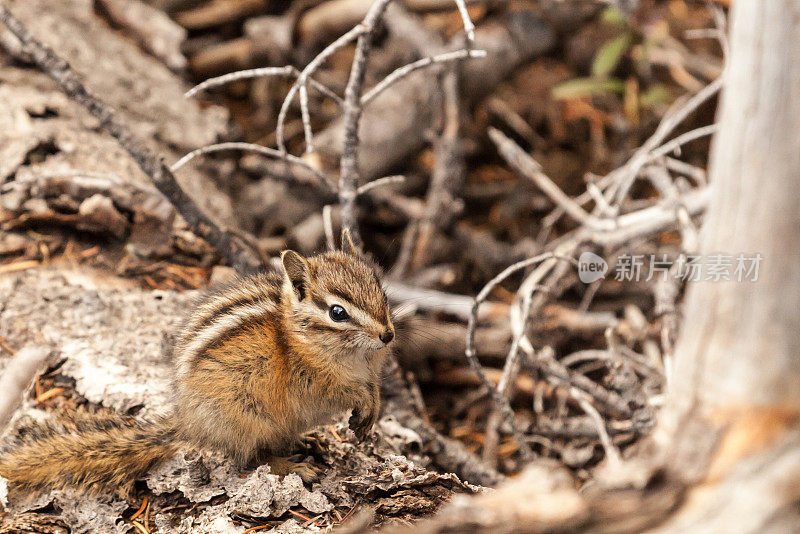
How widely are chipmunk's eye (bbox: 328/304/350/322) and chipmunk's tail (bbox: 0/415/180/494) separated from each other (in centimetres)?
65

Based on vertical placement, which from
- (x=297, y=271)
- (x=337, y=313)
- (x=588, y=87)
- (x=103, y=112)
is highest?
(x=588, y=87)

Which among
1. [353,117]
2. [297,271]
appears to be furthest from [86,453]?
[353,117]

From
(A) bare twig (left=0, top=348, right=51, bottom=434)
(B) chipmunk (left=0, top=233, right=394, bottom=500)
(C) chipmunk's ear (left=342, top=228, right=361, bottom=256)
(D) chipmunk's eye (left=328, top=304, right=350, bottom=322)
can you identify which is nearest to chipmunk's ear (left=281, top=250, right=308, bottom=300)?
(B) chipmunk (left=0, top=233, right=394, bottom=500)

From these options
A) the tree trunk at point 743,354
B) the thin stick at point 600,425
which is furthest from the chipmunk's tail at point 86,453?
the thin stick at point 600,425

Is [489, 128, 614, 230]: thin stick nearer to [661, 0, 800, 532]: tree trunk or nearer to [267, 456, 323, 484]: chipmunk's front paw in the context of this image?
[267, 456, 323, 484]: chipmunk's front paw

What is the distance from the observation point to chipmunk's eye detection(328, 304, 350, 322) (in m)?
2.41

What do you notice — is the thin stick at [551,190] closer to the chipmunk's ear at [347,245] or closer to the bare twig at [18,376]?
the chipmunk's ear at [347,245]

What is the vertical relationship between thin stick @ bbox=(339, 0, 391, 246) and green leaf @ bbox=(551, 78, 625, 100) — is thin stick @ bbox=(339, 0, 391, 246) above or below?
below

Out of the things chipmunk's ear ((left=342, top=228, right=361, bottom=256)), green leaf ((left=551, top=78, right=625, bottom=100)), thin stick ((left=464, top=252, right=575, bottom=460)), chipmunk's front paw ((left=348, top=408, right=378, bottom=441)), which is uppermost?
green leaf ((left=551, top=78, right=625, bottom=100))

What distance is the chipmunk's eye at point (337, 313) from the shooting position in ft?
7.91

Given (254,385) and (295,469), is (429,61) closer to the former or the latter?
(254,385)

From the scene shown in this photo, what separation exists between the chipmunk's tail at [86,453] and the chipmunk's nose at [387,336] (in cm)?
76

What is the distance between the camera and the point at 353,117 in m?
2.75

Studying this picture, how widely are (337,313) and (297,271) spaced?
218 millimetres
